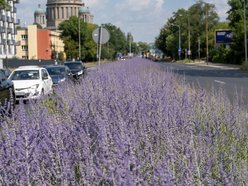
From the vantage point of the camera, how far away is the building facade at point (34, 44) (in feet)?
441

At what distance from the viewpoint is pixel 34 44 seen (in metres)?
134

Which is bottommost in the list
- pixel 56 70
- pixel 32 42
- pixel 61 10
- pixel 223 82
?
pixel 223 82

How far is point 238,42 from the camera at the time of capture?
7044 cm

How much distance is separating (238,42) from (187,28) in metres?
46.3

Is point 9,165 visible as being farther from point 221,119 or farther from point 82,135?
point 221,119

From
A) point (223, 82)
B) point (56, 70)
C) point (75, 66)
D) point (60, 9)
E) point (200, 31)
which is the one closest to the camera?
point (56, 70)

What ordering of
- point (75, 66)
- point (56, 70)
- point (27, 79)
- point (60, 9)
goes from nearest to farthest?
1. point (27, 79)
2. point (56, 70)
3. point (75, 66)
4. point (60, 9)

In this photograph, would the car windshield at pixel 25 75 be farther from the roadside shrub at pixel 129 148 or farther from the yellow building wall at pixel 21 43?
the yellow building wall at pixel 21 43

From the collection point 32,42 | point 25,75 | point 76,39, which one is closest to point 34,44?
point 32,42

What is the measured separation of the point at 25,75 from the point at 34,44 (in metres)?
114

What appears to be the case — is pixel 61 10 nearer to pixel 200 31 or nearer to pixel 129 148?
pixel 200 31

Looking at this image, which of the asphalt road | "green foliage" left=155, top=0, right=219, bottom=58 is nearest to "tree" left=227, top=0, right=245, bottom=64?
"green foliage" left=155, top=0, right=219, bottom=58

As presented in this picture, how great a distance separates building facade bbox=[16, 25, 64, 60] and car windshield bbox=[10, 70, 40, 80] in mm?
110915

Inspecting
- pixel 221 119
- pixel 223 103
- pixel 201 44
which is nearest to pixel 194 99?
pixel 223 103
